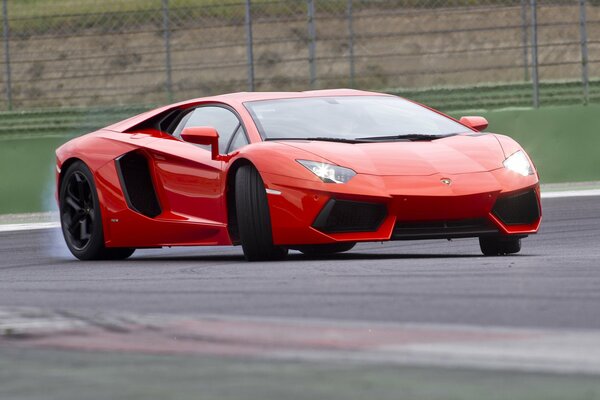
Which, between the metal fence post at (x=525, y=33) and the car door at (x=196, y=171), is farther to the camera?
the metal fence post at (x=525, y=33)

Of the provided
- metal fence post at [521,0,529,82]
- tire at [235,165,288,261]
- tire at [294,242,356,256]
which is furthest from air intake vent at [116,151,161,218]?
metal fence post at [521,0,529,82]

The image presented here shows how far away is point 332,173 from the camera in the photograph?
8750 mm

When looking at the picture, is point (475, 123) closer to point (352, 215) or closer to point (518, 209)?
point (518, 209)

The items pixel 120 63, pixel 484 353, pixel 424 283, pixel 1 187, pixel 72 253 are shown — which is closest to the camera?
pixel 484 353

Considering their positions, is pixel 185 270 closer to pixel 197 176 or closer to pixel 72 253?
pixel 197 176

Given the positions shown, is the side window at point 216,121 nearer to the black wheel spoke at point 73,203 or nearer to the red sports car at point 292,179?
the red sports car at point 292,179

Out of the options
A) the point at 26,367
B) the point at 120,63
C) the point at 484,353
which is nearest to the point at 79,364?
the point at 26,367

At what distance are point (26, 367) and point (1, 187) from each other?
1302cm

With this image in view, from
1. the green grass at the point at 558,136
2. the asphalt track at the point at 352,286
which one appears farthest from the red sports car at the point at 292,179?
the green grass at the point at 558,136

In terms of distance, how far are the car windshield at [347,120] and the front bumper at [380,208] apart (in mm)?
650

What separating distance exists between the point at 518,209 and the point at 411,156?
72 centimetres

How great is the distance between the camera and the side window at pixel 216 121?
973 centimetres

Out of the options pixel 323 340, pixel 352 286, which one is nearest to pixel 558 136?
pixel 352 286

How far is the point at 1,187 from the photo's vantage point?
57.6 ft
